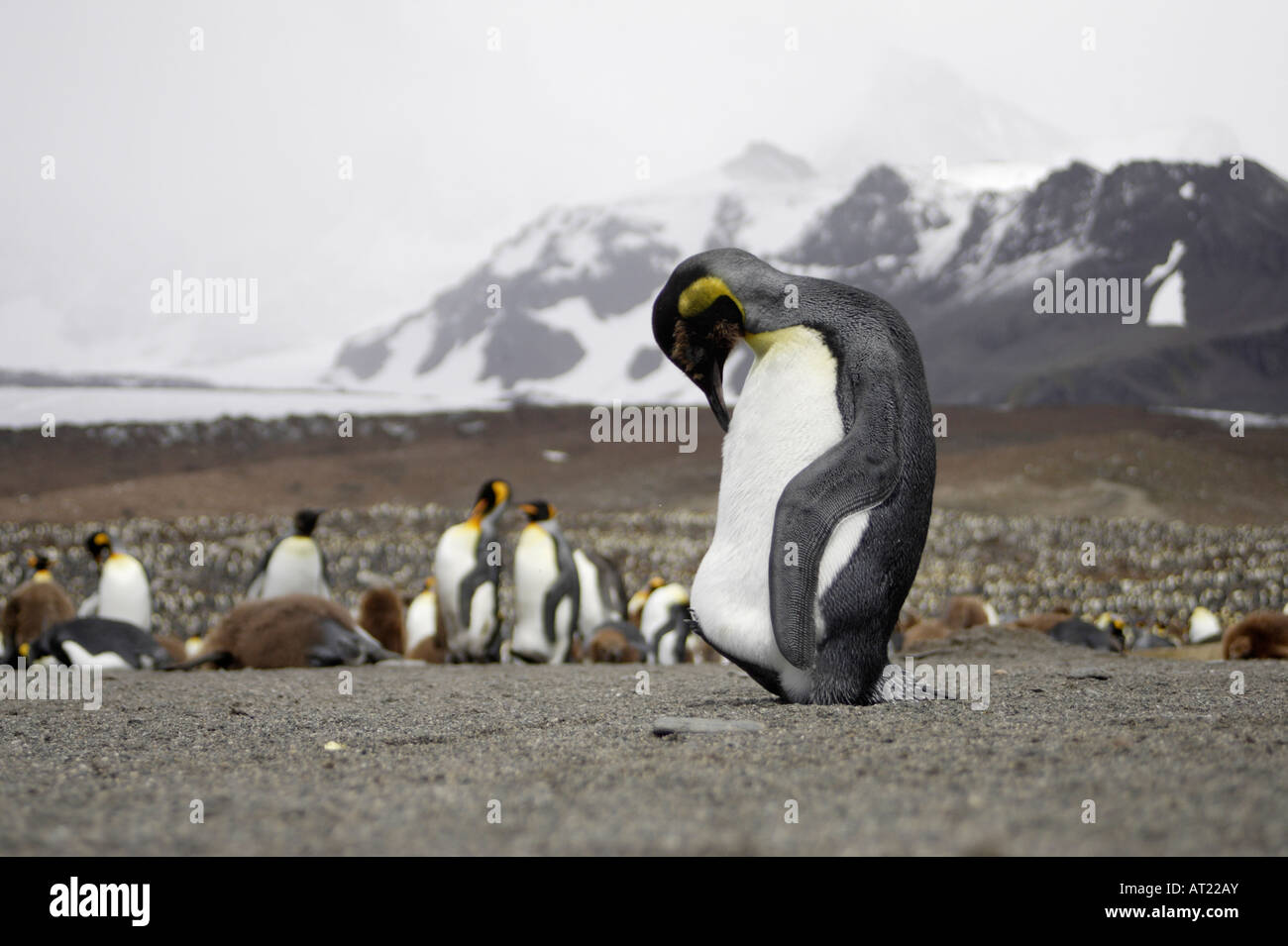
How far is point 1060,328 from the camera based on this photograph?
80.1 m

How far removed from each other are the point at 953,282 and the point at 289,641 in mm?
99186

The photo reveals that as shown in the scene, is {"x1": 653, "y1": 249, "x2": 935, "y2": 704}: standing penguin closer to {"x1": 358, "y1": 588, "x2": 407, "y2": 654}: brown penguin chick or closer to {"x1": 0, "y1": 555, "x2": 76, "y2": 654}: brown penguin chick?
{"x1": 358, "y1": 588, "x2": 407, "y2": 654}: brown penguin chick

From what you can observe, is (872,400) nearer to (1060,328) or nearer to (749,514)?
(749,514)

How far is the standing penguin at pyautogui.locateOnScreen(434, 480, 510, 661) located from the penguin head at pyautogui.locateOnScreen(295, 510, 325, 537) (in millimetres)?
1831

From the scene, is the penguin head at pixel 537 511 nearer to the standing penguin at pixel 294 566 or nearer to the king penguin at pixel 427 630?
the king penguin at pixel 427 630

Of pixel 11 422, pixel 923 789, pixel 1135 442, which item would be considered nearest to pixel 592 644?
pixel 923 789

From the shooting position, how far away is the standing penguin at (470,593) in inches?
383

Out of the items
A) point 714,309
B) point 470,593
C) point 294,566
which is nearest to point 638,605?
point 470,593

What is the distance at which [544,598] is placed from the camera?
10047 mm

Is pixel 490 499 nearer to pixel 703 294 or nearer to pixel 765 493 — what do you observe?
pixel 703 294

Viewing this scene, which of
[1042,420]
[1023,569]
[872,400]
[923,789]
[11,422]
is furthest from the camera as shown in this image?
[1042,420]

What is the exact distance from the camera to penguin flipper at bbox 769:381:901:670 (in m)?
3.47
